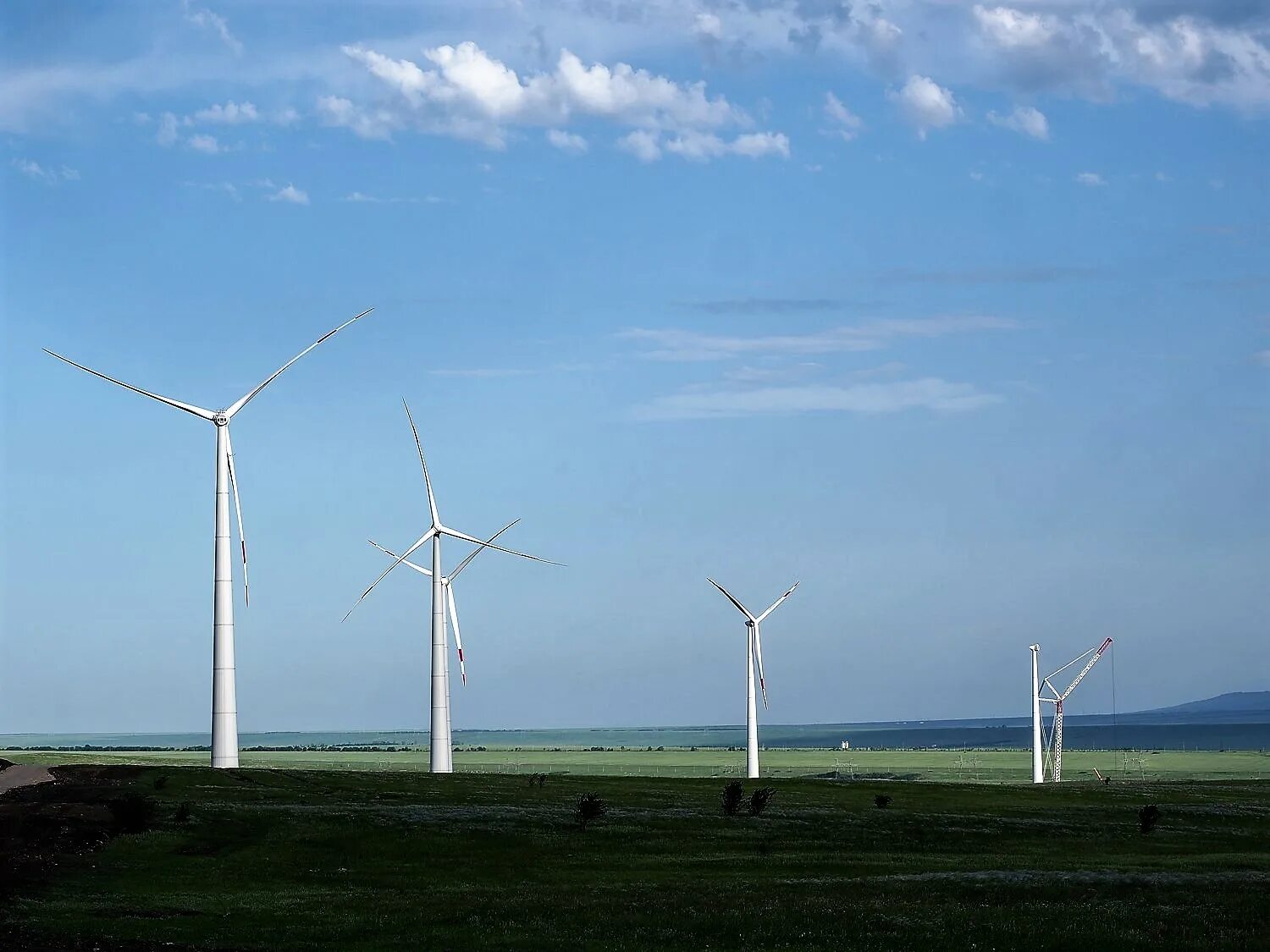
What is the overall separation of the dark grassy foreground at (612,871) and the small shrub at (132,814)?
14cm

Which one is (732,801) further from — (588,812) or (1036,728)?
(1036,728)

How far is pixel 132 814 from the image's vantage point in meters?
57.3

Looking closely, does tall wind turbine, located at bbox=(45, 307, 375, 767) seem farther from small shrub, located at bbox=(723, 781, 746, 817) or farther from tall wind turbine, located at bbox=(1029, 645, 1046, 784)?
tall wind turbine, located at bbox=(1029, 645, 1046, 784)

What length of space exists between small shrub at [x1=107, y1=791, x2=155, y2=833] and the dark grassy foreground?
14 centimetres

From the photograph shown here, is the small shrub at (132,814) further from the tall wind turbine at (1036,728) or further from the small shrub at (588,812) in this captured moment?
the tall wind turbine at (1036,728)

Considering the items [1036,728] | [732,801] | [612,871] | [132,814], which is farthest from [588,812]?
[1036,728]

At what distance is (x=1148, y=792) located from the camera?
3797 inches

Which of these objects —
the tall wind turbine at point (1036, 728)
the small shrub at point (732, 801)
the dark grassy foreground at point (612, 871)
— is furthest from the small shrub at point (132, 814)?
the tall wind turbine at point (1036, 728)

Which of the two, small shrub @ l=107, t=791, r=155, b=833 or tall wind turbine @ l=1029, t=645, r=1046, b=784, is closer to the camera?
small shrub @ l=107, t=791, r=155, b=833

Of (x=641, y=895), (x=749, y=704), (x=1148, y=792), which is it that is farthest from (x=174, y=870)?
(x=749, y=704)

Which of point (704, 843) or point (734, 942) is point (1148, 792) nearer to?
point (704, 843)

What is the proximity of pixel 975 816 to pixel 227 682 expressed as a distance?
39.2 metres

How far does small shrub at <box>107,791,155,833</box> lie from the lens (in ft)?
186

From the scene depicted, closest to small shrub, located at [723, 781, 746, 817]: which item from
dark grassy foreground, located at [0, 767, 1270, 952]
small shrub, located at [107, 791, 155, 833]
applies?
dark grassy foreground, located at [0, 767, 1270, 952]
